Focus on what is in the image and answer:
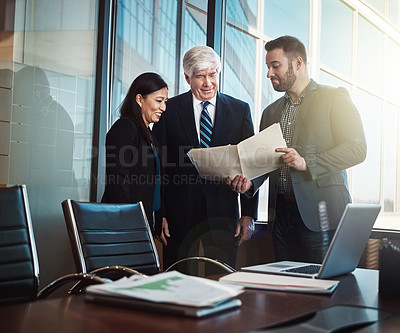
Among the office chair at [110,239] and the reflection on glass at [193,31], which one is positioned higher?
the reflection on glass at [193,31]

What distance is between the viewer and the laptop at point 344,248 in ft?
4.78

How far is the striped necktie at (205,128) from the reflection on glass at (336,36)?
83 centimetres

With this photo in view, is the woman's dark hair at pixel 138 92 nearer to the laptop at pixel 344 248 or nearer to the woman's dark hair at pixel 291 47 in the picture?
the woman's dark hair at pixel 291 47

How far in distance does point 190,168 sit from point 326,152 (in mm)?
869

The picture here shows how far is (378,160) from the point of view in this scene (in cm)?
294

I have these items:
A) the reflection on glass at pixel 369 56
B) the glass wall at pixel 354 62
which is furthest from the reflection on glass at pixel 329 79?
the reflection on glass at pixel 369 56

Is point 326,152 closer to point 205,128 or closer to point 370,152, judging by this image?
point 370,152

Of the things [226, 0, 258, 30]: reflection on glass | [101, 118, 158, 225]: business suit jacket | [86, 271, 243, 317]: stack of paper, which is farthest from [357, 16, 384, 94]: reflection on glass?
[86, 271, 243, 317]: stack of paper

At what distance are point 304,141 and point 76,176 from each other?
2300mm

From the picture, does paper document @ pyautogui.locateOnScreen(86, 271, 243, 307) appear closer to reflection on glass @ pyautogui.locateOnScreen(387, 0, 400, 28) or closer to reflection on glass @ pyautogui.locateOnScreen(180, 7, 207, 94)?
reflection on glass @ pyautogui.locateOnScreen(387, 0, 400, 28)

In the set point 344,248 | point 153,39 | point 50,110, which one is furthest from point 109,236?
point 153,39

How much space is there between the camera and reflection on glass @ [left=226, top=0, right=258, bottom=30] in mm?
3659

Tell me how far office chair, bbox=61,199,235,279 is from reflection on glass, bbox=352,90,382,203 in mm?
1332

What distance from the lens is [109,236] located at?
2105 mm
